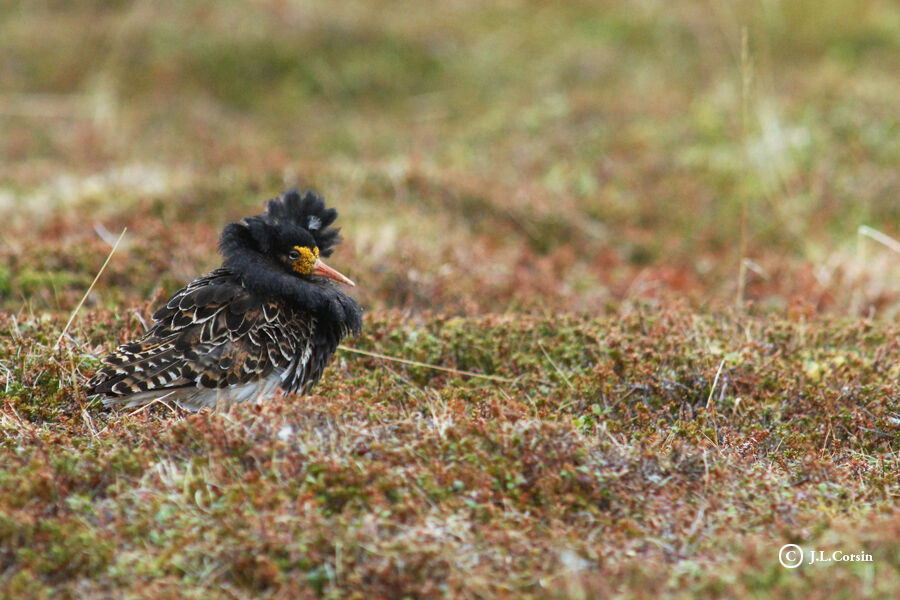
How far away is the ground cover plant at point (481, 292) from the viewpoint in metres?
5.25

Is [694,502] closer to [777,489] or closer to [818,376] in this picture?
[777,489]

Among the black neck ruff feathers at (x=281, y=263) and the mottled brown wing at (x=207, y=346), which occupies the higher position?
the black neck ruff feathers at (x=281, y=263)

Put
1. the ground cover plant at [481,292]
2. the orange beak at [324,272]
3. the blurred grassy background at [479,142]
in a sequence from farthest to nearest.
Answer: the blurred grassy background at [479,142] → the orange beak at [324,272] → the ground cover plant at [481,292]

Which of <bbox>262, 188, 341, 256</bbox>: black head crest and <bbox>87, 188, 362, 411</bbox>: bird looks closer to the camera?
<bbox>87, 188, 362, 411</bbox>: bird

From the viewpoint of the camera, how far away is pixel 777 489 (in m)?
5.90

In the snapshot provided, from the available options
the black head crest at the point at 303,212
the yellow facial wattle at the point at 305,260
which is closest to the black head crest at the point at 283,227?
the black head crest at the point at 303,212

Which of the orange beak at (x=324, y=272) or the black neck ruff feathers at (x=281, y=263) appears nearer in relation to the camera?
the black neck ruff feathers at (x=281, y=263)

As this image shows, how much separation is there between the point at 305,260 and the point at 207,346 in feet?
3.68

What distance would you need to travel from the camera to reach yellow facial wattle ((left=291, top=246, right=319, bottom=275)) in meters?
7.75

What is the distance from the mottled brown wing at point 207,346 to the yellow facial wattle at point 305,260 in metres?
0.39

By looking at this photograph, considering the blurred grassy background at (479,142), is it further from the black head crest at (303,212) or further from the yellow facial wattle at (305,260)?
the yellow facial wattle at (305,260)

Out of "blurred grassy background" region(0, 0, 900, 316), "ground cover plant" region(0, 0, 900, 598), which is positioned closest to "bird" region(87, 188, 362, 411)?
"ground cover plant" region(0, 0, 900, 598)

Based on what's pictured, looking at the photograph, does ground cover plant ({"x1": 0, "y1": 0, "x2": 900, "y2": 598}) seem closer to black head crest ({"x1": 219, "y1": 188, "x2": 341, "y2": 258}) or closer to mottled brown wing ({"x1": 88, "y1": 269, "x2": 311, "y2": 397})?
mottled brown wing ({"x1": 88, "y1": 269, "x2": 311, "y2": 397})

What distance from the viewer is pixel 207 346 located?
23.5 ft
